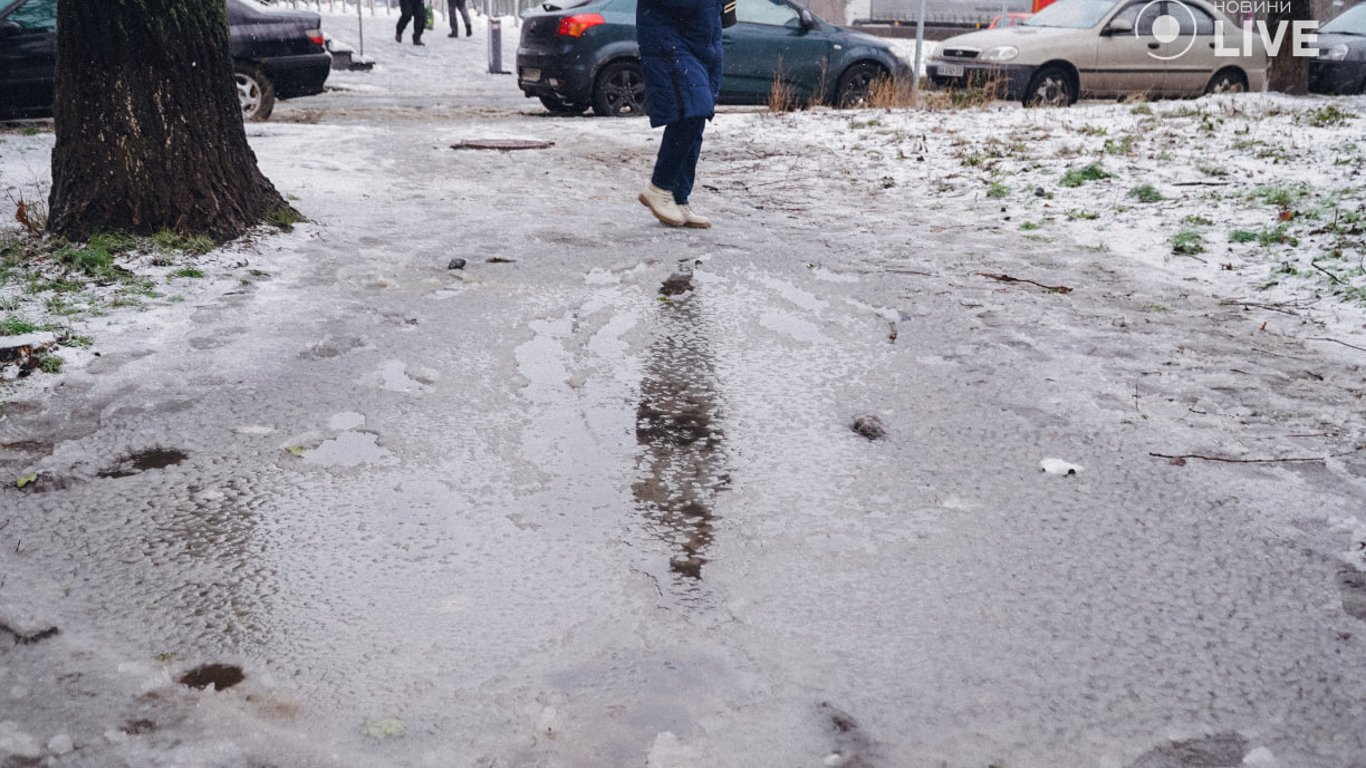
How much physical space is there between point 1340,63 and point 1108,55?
382cm

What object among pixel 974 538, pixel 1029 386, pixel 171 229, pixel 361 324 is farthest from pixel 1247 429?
pixel 171 229

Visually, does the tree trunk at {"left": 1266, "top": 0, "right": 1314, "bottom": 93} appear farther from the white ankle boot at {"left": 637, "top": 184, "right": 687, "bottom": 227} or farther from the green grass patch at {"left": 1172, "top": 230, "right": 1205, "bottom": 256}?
the white ankle boot at {"left": 637, "top": 184, "right": 687, "bottom": 227}

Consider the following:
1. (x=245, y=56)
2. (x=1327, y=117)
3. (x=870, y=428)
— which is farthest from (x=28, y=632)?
(x=245, y=56)

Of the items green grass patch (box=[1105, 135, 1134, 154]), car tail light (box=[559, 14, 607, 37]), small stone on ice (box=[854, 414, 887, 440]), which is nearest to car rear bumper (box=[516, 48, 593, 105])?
car tail light (box=[559, 14, 607, 37])

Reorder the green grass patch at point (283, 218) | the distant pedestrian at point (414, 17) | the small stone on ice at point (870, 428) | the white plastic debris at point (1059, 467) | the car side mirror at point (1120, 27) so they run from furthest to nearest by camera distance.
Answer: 1. the distant pedestrian at point (414, 17)
2. the car side mirror at point (1120, 27)
3. the green grass patch at point (283, 218)
4. the small stone on ice at point (870, 428)
5. the white plastic debris at point (1059, 467)

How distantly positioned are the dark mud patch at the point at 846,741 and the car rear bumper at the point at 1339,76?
16045 mm

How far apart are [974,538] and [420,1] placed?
21488 millimetres

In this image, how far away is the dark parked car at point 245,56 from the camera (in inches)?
401

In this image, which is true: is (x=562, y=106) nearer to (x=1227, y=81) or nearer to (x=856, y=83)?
(x=856, y=83)

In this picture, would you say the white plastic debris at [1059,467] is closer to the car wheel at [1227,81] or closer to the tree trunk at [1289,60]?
the tree trunk at [1289,60]

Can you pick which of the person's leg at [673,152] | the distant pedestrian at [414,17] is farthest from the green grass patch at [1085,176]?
the distant pedestrian at [414,17]

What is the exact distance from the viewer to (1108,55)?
13.8 meters

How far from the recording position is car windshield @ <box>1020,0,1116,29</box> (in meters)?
13.9

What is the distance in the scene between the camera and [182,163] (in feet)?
17.5
